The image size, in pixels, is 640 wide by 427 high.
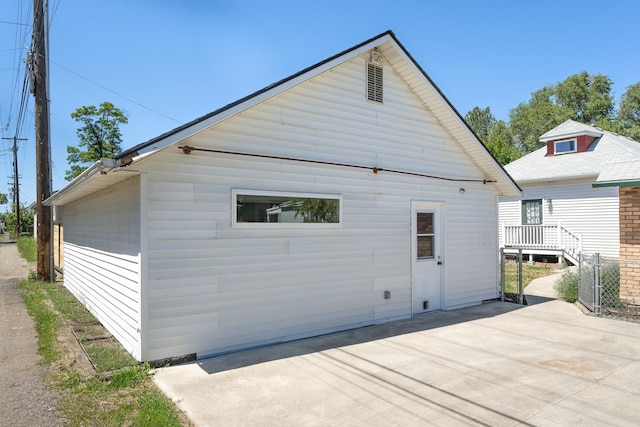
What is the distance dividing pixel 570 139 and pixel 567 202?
4.18 metres

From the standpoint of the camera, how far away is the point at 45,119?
12961 mm

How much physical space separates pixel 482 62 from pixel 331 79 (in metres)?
11.6

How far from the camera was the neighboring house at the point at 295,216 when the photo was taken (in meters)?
5.27

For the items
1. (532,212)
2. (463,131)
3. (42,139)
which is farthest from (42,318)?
(532,212)

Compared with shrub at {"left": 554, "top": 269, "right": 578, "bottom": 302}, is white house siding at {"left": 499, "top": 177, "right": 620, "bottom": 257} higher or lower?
higher

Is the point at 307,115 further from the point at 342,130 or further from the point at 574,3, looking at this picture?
the point at 574,3

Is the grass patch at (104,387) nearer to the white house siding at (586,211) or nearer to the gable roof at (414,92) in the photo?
the gable roof at (414,92)

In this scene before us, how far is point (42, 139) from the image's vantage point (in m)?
13.0

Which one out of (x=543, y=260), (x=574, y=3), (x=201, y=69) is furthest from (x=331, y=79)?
(x=543, y=260)

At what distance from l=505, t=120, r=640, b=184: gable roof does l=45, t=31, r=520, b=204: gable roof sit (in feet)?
28.7

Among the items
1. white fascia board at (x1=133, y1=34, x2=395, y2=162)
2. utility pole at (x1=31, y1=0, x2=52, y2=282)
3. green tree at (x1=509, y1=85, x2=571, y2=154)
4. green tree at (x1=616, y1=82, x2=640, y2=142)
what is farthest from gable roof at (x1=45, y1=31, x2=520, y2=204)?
green tree at (x1=616, y1=82, x2=640, y2=142)

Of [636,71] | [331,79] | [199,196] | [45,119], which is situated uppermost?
[636,71]

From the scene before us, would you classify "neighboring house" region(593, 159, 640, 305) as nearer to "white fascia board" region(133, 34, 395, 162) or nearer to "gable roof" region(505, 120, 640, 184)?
"white fascia board" region(133, 34, 395, 162)

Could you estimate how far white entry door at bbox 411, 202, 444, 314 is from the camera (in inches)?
320
